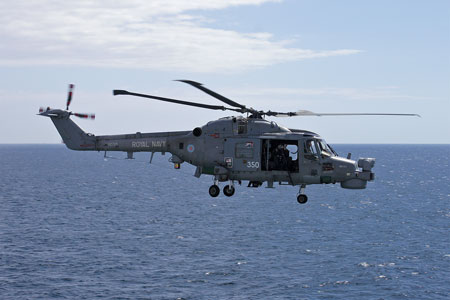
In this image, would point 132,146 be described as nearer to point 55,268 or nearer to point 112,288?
point 112,288

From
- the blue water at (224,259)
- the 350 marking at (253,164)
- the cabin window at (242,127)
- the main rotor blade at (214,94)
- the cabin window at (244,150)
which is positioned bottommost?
the blue water at (224,259)

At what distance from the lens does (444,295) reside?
12444cm

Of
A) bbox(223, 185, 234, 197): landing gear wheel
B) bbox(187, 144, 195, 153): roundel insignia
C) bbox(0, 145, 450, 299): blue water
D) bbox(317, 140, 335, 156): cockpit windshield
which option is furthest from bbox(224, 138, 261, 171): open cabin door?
bbox(0, 145, 450, 299): blue water

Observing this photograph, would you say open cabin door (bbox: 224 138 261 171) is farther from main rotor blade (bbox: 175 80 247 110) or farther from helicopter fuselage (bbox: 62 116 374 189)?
main rotor blade (bbox: 175 80 247 110)

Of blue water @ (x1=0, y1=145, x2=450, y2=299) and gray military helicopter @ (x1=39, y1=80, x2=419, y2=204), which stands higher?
gray military helicopter @ (x1=39, y1=80, x2=419, y2=204)

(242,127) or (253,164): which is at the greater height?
(242,127)

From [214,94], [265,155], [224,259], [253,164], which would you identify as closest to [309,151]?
[265,155]

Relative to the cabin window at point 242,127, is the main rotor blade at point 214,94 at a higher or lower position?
higher

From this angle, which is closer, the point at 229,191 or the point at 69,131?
the point at 229,191

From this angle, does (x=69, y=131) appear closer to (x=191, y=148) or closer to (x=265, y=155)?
(x=191, y=148)

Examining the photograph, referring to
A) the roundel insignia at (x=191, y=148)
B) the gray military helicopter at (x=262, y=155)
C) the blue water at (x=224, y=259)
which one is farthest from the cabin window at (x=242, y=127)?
the blue water at (x=224, y=259)

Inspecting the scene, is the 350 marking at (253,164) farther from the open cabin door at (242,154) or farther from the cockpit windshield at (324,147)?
the cockpit windshield at (324,147)

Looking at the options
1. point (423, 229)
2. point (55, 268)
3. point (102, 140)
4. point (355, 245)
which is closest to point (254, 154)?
point (102, 140)

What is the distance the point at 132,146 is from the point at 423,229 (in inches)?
6457
